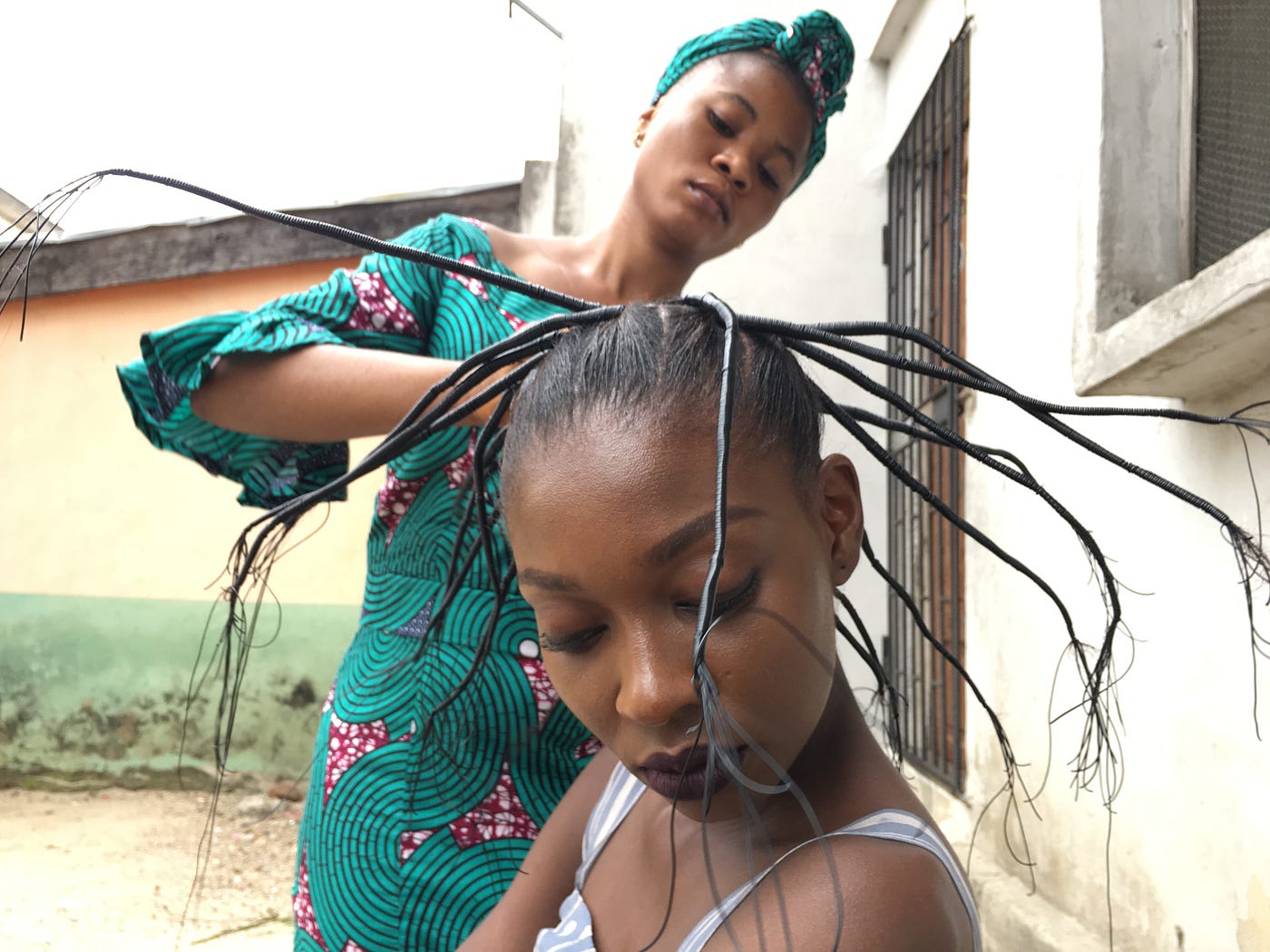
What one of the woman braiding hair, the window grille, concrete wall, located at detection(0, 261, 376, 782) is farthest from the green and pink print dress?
concrete wall, located at detection(0, 261, 376, 782)

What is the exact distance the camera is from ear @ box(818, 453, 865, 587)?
100 centimetres

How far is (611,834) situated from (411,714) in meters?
0.35

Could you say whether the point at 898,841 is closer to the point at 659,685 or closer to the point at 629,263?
the point at 659,685

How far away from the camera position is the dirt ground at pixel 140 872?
430 cm

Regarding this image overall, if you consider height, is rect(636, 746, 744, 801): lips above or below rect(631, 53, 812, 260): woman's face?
below

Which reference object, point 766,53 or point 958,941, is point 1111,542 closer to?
point 766,53

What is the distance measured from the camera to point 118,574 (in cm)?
615

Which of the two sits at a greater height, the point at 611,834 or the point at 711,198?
the point at 711,198

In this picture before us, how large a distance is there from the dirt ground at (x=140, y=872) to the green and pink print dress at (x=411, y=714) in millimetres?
2630

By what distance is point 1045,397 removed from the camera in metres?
2.90

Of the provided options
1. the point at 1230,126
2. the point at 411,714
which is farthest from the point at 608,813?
the point at 1230,126

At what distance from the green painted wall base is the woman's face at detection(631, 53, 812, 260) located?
15.0ft

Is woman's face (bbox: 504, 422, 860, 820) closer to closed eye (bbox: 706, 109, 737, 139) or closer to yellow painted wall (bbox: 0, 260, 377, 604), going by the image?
closed eye (bbox: 706, 109, 737, 139)

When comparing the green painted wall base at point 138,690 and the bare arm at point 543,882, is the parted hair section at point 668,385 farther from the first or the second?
the green painted wall base at point 138,690
